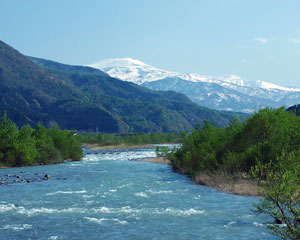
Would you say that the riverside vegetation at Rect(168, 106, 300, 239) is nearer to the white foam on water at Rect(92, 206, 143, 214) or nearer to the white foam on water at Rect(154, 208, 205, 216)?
the white foam on water at Rect(154, 208, 205, 216)

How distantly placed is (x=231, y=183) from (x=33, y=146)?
5270 centimetres

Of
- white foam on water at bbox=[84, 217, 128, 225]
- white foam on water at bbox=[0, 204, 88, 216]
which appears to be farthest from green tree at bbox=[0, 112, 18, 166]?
white foam on water at bbox=[84, 217, 128, 225]

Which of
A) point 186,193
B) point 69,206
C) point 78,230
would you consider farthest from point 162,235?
point 186,193

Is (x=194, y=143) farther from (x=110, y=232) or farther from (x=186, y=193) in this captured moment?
(x=110, y=232)

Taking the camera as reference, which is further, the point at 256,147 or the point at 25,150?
the point at 25,150

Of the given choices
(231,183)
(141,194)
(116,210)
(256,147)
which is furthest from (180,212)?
(256,147)

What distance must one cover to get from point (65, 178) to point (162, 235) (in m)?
34.5

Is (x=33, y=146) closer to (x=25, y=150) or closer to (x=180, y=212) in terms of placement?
(x=25, y=150)

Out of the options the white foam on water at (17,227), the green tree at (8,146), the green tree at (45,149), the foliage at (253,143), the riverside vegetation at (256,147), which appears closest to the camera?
the white foam on water at (17,227)

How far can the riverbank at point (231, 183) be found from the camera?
37875 mm

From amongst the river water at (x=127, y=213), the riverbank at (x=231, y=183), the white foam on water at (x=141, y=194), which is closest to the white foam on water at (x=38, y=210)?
the river water at (x=127, y=213)

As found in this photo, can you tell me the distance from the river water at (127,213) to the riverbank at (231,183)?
1.34 m

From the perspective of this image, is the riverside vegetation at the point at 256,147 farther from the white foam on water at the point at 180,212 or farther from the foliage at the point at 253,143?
the white foam on water at the point at 180,212

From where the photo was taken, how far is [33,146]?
271 ft
